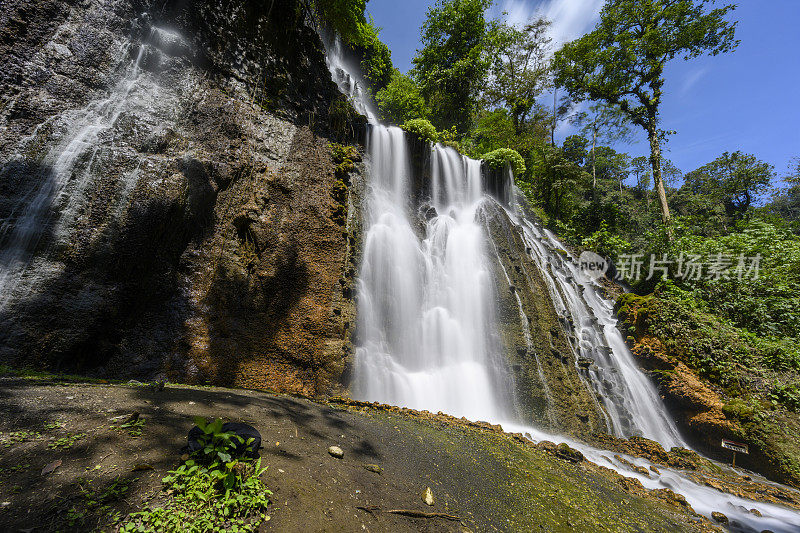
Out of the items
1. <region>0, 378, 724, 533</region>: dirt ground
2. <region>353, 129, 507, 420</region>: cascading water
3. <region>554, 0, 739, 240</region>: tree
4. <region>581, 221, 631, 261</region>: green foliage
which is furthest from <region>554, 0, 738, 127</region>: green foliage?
<region>0, 378, 724, 533</region>: dirt ground

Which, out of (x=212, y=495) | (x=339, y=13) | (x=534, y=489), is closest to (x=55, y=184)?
(x=212, y=495)

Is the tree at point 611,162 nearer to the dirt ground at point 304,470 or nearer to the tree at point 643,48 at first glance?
the tree at point 643,48

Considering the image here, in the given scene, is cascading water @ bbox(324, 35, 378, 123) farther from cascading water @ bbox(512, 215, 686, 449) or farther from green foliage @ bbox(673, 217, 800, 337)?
green foliage @ bbox(673, 217, 800, 337)

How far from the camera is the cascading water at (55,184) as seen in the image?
4.25 m

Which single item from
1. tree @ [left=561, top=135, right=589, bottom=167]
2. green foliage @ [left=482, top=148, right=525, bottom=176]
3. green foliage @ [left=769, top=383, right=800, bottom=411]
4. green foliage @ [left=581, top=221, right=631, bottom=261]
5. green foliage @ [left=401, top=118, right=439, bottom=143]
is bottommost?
green foliage @ [left=769, top=383, right=800, bottom=411]

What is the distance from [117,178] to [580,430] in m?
10.8

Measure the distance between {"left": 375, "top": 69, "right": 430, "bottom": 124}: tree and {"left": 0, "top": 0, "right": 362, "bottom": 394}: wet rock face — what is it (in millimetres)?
10386

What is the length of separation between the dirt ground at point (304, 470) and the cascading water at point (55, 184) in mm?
2115

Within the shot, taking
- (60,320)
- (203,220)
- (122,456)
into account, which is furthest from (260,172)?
→ (122,456)

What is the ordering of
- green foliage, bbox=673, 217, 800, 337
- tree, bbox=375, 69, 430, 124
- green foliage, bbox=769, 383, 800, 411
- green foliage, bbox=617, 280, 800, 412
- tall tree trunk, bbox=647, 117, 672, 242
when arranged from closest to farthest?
green foliage, bbox=769, 383, 800, 411 < green foliage, bbox=617, 280, 800, 412 < green foliage, bbox=673, 217, 800, 337 < tall tree trunk, bbox=647, 117, 672, 242 < tree, bbox=375, 69, 430, 124

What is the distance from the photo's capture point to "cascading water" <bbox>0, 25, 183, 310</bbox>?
4246 mm

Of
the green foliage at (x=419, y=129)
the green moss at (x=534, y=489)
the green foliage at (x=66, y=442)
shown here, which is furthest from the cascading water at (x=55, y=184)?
the green foliage at (x=419, y=129)

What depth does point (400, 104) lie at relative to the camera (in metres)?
17.2

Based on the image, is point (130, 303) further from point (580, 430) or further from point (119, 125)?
point (580, 430)
